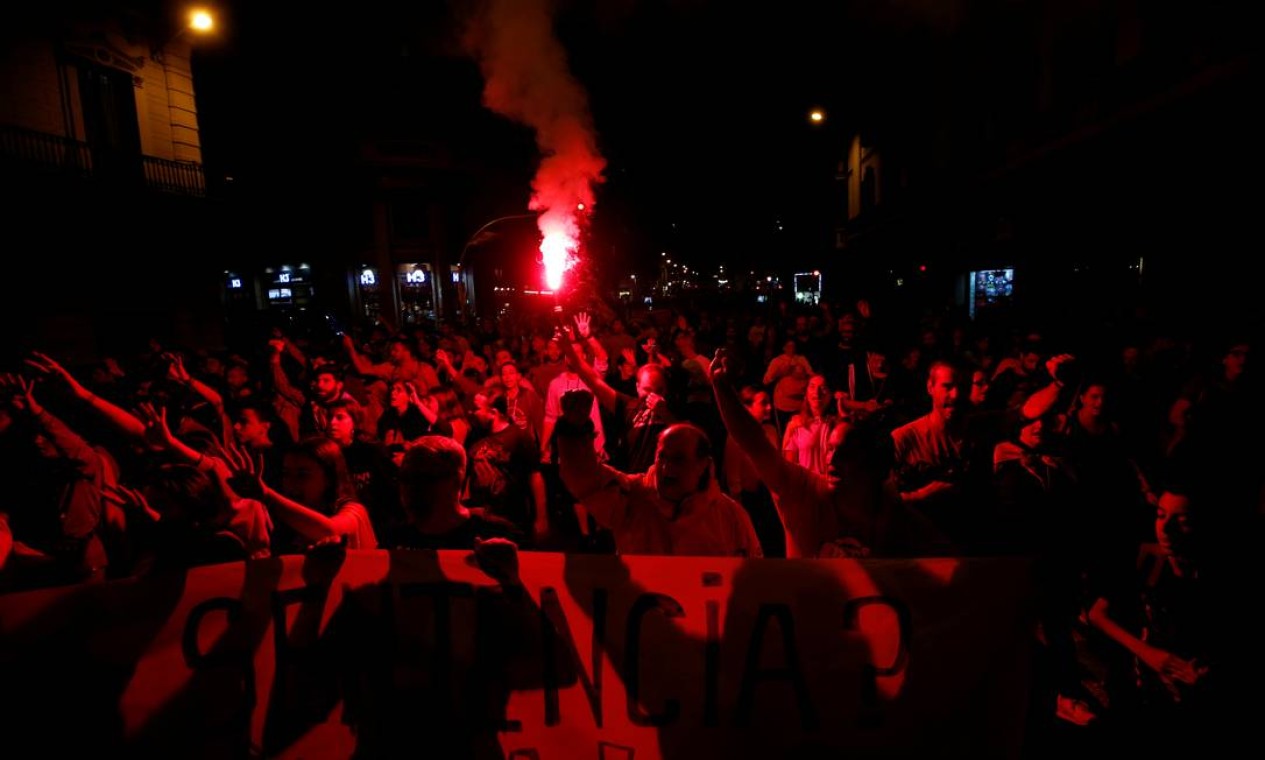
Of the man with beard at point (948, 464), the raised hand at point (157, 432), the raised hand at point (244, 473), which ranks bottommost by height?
the man with beard at point (948, 464)

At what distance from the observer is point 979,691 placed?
2.55 metres

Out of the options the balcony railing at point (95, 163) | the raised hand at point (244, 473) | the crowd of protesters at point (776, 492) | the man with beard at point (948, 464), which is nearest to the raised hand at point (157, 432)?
the crowd of protesters at point (776, 492)

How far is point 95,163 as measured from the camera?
16.9 metres

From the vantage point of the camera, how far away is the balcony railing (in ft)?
48.6

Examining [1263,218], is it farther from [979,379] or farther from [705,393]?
[705,393]

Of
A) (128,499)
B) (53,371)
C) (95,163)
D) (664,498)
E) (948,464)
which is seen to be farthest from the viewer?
(95,163)

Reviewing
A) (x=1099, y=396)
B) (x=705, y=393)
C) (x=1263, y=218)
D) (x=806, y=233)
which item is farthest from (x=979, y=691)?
(x=806, y=233)

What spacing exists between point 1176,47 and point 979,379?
7887 millimetres

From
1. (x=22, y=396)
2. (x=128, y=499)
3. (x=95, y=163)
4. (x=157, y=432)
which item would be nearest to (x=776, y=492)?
(x=157, y=432)

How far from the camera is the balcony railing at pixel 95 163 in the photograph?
14812 mm

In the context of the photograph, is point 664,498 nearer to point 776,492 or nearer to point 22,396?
point 776,492

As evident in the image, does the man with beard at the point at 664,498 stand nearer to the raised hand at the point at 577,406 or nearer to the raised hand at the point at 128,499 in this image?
the raised hand at the point at 577,406

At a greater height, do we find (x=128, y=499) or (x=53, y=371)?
(x=53, y=371)

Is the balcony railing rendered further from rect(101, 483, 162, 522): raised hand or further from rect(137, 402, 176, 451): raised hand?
rect(137, 402, 176, 451): raised hand
